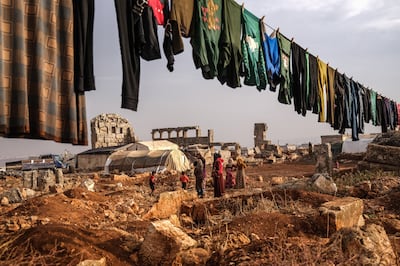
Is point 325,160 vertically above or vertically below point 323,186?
above

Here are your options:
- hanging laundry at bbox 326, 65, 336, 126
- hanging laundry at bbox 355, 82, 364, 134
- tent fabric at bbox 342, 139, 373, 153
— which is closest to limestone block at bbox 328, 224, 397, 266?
hanging laundry at bbox 326, 65, 336, 126

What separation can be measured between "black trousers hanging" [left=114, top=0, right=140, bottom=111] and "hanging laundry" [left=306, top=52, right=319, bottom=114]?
12.3ft

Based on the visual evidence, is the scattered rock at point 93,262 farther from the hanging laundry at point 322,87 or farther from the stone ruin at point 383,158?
the stone ruin at point 383,158

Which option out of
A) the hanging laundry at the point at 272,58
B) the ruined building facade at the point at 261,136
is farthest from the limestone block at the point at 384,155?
the ruined building facade at the point at 261,136

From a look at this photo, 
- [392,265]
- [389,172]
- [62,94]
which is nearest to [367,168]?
[389,172]

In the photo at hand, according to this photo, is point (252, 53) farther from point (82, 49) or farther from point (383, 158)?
point (383, 158)

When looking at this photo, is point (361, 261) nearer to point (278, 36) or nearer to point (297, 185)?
point (278, 36)

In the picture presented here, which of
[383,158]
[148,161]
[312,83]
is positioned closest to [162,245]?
[312,83]

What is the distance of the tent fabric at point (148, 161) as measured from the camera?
18.5 m

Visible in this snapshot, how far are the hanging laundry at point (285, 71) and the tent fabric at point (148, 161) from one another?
13.2m

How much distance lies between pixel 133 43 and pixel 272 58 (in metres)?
2.69

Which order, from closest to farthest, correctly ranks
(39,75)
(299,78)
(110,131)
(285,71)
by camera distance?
(39,75) → (285,71) → (299,78) → (110,131)

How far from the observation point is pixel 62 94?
2.66 m

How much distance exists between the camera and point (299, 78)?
234 inches
